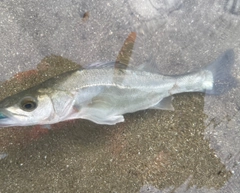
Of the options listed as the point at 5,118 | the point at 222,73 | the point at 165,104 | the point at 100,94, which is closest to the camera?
the point at 5,118

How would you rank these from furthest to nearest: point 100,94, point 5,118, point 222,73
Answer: point 222,73
point 100,94
point 5,118

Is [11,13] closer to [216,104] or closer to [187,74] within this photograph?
[187,74]

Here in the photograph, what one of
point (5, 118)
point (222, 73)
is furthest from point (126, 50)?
point (5, 118)

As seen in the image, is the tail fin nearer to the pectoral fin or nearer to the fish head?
the pectoral fin

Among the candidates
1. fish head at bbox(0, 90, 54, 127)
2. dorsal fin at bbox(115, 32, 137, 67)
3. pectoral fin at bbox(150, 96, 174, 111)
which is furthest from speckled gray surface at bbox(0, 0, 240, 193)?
fish head at bbox(0, 90, 54, 127)

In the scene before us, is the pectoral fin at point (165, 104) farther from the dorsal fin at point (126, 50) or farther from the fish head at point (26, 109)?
the fish head at point (26, 109)

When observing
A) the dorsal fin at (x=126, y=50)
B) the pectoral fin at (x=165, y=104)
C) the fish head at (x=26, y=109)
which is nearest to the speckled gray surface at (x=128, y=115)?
the dorsal fin at (x=126, y=50)

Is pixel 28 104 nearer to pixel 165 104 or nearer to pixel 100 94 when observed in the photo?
pixel 100 94
